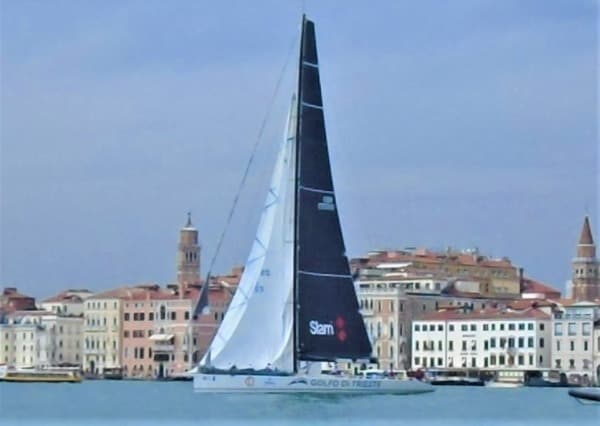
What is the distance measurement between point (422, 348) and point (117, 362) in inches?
463

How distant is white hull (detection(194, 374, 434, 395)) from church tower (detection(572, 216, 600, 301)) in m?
41.6

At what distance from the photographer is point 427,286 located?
6719 cm

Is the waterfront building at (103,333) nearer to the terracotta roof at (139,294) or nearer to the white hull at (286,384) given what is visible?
the terracotta roof at (139,294)

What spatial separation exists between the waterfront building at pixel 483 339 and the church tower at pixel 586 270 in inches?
248

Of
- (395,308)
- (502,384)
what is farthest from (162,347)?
(502,384)

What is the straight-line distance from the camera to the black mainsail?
26.1m

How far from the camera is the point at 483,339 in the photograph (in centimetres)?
6281

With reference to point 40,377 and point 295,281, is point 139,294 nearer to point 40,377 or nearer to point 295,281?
point 40,377

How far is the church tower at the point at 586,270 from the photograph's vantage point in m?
69.7

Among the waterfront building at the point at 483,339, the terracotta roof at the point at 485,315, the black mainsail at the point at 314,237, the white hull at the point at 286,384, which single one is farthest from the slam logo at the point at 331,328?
the terracotta roof at the point at 485,315

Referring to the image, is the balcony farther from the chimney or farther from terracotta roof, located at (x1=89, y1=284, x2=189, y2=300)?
the chimney

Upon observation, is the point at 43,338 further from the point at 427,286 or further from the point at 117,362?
the point at 427,286

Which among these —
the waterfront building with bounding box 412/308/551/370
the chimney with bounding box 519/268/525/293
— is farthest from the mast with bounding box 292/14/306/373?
the chimney with bounding box 519/268/525/293

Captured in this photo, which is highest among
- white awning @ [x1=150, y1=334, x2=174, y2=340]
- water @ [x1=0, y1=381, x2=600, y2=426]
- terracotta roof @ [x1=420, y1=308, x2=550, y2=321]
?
terracotta roof @ [x1=420, y1=308, x2=550, y2=321]
